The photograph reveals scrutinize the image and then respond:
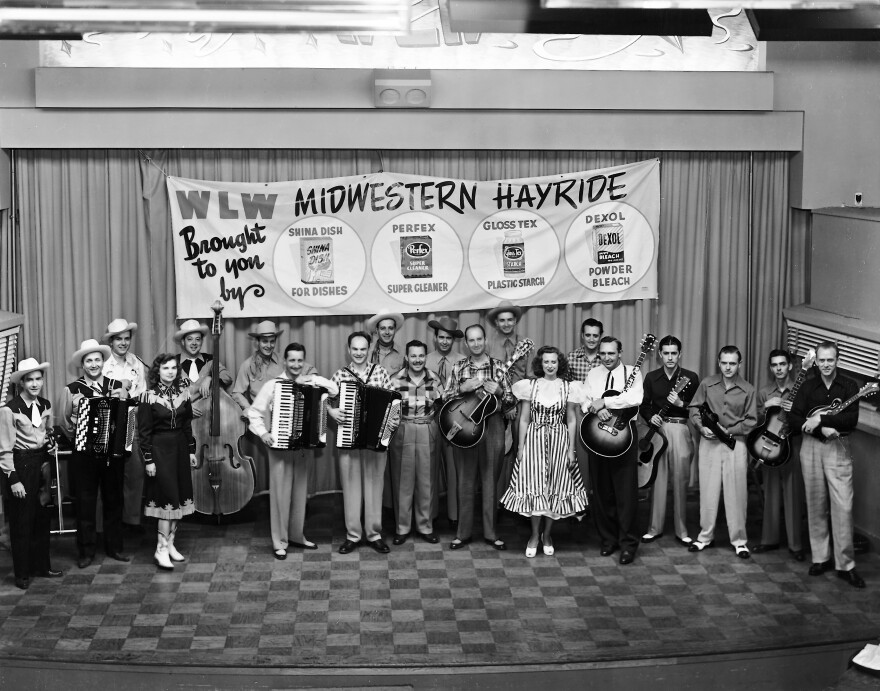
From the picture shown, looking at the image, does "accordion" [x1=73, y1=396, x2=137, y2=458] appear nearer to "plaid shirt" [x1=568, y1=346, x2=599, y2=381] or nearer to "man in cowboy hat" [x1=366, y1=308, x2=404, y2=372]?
"man in cowboy hat" [x1=366, y1=308, x2=404, y2=372]

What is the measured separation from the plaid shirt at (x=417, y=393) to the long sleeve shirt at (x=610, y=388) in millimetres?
979

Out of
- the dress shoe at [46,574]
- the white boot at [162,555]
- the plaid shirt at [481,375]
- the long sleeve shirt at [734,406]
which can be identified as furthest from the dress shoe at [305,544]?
the long sleeve shirt at [734,406]

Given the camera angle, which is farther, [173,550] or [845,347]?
[845,347]

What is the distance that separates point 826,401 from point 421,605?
2.95 m

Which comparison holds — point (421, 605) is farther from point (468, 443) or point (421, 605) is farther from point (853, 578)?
point (853, 578)

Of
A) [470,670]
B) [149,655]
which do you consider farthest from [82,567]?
[470,670]

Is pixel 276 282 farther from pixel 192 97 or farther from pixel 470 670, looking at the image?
pixel 470 670

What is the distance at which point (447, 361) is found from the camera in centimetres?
838

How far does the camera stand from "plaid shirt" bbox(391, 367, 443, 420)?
322 inches

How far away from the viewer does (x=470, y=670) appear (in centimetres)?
634

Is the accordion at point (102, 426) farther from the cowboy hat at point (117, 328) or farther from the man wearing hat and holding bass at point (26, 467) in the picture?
the cowboy hat at point (117, 328)

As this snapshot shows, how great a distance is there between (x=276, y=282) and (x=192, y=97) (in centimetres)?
152

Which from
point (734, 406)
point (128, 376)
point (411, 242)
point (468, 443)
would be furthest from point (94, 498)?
point (734, 406)

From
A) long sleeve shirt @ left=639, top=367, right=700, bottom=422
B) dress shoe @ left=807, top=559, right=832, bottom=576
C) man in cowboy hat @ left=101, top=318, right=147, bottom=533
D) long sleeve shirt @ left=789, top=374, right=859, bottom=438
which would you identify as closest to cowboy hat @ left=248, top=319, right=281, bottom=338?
man in cowboy hat @ left=101, top=318, right=147, bottom=533
